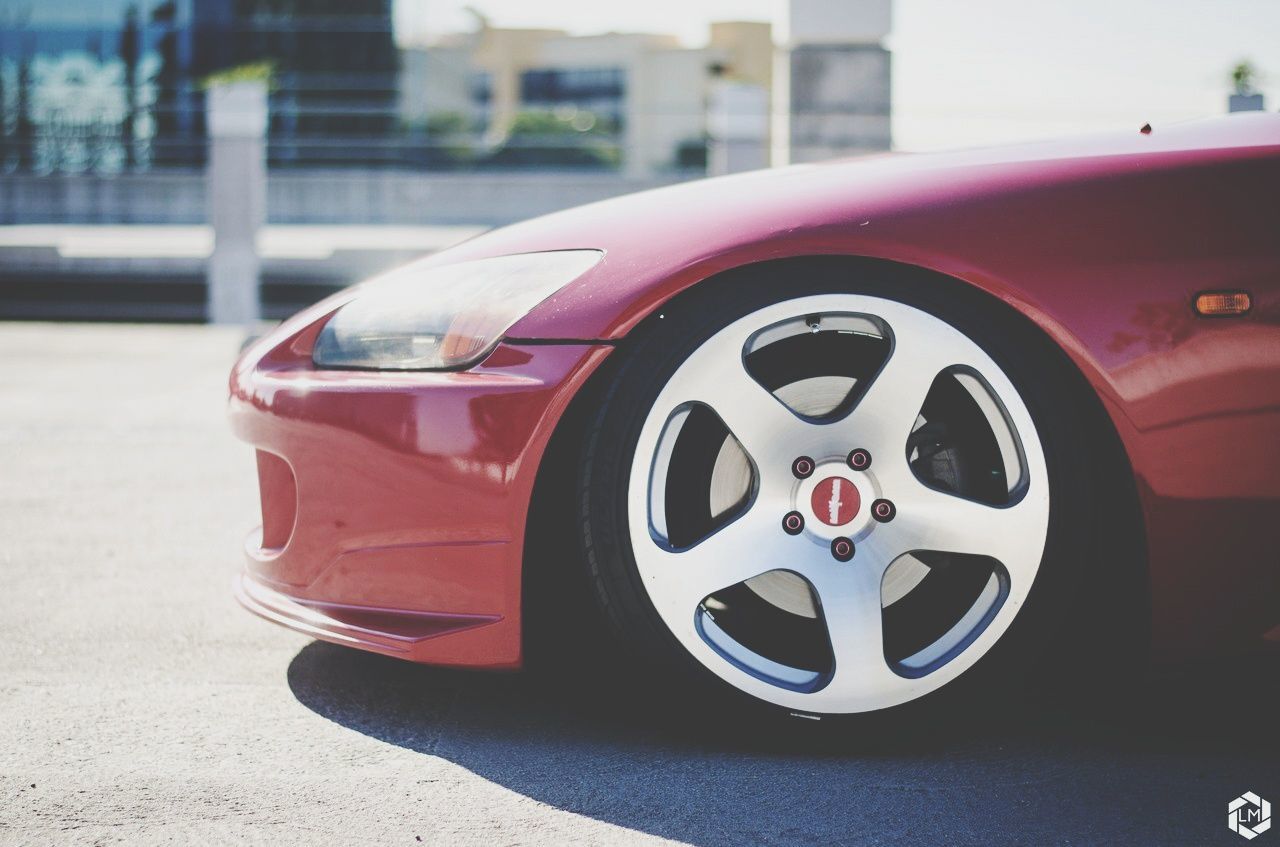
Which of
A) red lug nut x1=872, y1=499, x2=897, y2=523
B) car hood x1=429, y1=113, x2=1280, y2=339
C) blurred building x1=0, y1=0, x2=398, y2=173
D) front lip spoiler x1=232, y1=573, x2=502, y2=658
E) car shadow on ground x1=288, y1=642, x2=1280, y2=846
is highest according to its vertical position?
blurred building x1=0, y1=0, x2=398, y2=173

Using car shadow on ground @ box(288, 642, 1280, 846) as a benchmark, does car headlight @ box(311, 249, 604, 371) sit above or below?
above

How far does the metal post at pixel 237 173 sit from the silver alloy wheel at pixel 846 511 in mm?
9145

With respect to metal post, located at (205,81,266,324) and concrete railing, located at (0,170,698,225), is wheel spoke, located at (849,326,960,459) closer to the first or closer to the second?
metal post, located at (205,81,266,324)

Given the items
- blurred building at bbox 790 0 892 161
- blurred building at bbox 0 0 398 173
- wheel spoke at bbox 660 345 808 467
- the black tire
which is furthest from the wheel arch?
blurred building at bbox 0 0 398 173

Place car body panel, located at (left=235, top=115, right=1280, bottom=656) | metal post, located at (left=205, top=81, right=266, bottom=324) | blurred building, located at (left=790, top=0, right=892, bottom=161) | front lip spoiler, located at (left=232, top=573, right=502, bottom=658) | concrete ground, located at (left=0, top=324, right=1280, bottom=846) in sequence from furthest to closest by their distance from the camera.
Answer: blurred building, located at (left=790, top=0, right=892, bottom=161) < metal post, located at (left=205, top=81, right=266, bottom=324) < front lip spoiler, located at (left=232, top=573, right=502, bottom=658) < car body panel, located at (left=235, top=115, right=1280, bottom=656) < concrete ground, located at (left=0, top=324, right=1280, bottom=846)

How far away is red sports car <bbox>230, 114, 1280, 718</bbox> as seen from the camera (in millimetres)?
1826

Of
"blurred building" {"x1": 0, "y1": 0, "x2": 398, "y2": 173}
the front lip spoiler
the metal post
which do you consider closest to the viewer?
the front lip spoiler

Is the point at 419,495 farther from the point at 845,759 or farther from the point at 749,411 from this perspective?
the point at 845,759

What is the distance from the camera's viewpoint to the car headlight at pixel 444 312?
1959 millimetres

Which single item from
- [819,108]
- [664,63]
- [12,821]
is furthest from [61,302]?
[664,63]

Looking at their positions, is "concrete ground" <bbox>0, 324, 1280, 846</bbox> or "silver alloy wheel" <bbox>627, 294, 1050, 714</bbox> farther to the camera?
"silver alloy wheel" <bbox>627, 294, 1050, 714</bbox>

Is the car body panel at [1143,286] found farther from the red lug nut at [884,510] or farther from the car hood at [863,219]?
the red lug nut at [884,510]

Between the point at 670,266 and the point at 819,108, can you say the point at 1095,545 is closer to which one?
the point at 670,266

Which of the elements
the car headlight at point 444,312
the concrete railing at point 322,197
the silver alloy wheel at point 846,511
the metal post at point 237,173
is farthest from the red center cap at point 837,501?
the concrete railing at point 322,197
